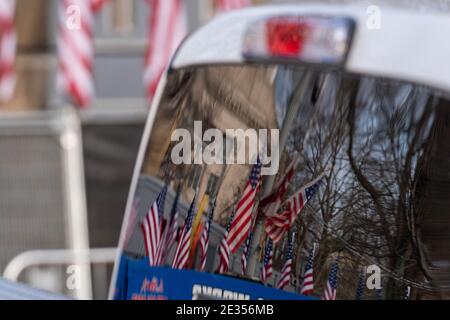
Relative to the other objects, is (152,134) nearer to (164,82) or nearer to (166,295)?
(164,82)

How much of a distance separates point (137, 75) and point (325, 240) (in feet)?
37.1

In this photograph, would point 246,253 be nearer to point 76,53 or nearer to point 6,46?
point 76,53

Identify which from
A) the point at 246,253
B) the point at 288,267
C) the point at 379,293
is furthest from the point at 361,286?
the point at 246,253

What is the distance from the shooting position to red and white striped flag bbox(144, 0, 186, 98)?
400 inches

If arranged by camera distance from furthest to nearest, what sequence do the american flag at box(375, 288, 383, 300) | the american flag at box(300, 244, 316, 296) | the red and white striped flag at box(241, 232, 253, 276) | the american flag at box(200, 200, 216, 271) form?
the american flag at box(200, 200, 216, 271) → the red and white striped flag at box(241, 232, 253, 276) → the american flag at box(300, 244, 316, 296) → the american flag at box(375, 288, 383, 300)

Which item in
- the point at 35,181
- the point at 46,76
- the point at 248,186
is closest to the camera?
the point at 248,186

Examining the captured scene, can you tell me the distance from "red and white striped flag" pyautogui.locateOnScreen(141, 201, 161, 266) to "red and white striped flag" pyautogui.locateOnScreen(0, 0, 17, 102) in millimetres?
7743

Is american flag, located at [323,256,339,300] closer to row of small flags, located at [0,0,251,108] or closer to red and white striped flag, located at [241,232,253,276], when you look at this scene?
red and white striped flag, located at [241,232,253,276]

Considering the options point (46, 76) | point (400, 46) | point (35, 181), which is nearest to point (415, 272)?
point (400, 46)

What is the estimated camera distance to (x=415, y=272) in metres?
2.38

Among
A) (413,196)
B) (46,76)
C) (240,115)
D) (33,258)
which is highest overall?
(46,76)

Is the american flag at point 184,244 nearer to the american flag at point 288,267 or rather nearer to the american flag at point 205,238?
the american flag at point 205,238

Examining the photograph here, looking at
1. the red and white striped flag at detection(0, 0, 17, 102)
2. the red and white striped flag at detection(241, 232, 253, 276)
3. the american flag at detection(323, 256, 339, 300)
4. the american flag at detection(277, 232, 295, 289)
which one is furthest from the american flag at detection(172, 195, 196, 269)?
the red and white striped flag at detection(0, 0, 17, 102)

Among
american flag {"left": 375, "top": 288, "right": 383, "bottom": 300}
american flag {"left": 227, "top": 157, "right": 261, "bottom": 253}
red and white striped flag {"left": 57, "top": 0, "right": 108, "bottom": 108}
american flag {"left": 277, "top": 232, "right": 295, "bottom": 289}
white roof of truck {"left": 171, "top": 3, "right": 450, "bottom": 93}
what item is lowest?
american flag {"left": 375, "top": 288, "right": 383, "bottom": 300}
